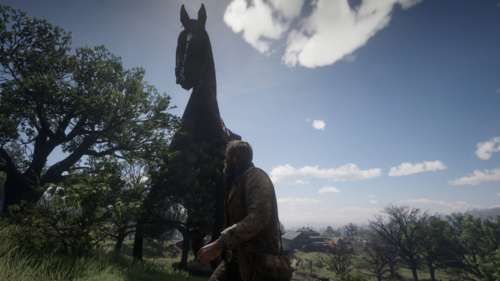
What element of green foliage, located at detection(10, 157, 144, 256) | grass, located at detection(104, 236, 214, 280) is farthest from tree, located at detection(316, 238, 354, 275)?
green foliage, located at detection(10, 157, 144, 256)

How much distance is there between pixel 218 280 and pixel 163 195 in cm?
1134

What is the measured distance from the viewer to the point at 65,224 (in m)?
4.33

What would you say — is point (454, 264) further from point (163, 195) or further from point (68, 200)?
point (68, 200)

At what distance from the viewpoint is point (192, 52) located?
11.0m

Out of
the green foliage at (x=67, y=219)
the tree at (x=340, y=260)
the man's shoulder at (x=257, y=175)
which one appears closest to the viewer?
the man's shoulder at (x=257, y=175)

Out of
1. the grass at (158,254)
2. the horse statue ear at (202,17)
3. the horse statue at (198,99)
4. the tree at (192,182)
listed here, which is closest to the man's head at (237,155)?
the horse statue at (198,99)

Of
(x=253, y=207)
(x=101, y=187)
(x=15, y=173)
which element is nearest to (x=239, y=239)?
(x=253, y=207)

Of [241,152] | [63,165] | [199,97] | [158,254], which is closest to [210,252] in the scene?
[241,152]

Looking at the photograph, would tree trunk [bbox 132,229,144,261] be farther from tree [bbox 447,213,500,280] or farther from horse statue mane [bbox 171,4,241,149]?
tree [bbox 447,213,500,280]

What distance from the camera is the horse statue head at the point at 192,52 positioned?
11.0m

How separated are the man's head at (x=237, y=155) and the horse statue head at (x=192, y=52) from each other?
371 inches

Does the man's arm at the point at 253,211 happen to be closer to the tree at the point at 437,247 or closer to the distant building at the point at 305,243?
the tree at the point at 437,247

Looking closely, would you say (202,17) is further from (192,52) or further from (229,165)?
(229,165)

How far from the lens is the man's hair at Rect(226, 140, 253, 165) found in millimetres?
2678
